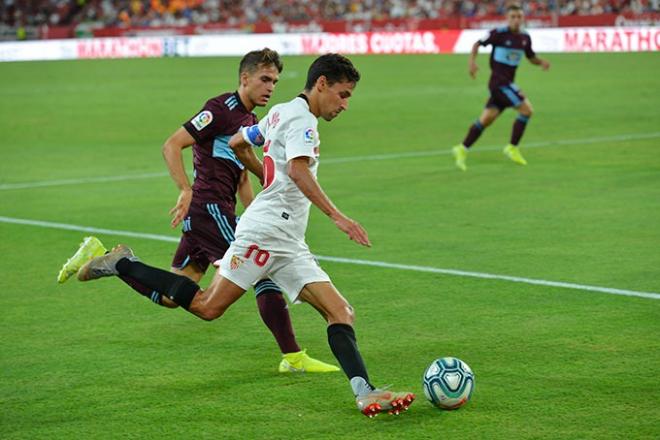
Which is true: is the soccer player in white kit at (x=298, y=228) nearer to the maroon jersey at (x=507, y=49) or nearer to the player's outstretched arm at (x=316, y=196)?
the player's outstretched arm at (x=316, y=196)

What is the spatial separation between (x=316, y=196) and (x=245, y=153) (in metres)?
1.10

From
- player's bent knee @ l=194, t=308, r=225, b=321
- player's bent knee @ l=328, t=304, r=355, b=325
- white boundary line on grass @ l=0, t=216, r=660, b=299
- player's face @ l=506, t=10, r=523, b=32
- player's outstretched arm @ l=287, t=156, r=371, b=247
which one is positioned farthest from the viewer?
player's face @ l=506, t=10, r=523, b=32

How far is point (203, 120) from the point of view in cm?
741

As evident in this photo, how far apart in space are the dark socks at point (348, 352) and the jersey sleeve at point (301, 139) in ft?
3.15

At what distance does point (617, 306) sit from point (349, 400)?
2.91 metres

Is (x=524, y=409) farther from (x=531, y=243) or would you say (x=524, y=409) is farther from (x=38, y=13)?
(x=38, y=13)

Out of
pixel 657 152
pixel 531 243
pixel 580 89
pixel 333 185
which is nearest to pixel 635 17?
pixel 580 89

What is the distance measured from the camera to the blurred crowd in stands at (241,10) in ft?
161

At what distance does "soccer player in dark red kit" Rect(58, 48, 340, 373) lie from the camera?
23.4 feet

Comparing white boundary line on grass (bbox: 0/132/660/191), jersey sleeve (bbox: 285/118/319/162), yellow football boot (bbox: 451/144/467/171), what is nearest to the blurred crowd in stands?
white boundary line on grass (bbox: 0/132/660/191)

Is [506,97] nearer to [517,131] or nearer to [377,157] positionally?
[517,131]

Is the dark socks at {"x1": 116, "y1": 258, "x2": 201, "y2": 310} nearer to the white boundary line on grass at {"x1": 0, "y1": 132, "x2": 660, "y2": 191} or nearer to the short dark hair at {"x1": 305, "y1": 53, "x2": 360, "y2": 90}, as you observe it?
the short dark hair at {"x1": 305, "y1": 53, "x2": 360, "y2": 90}

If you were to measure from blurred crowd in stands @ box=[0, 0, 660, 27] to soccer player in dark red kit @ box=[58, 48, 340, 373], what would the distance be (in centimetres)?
3810

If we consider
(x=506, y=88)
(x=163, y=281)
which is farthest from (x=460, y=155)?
(x=163, y=281)
